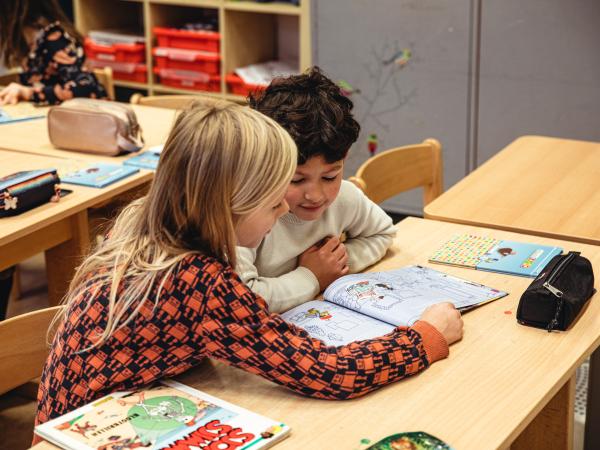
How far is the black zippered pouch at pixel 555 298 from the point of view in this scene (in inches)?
59.5

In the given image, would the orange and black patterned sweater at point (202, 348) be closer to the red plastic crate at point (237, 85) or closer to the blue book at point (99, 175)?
the blue book at point (99, 175)

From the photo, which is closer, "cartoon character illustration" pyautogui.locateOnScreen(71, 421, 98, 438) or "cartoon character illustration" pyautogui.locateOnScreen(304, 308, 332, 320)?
"cartoon character illustration" pyautogui.locateOnScreen(71, 421, 98, 438)

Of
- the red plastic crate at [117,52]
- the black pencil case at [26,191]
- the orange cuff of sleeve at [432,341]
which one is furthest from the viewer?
the red plastic crate at [117,52]

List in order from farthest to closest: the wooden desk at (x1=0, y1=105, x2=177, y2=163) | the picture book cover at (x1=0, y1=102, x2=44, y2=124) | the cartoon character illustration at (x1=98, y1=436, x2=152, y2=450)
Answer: the picture book cover at (x1=0, y1=102, x2=44, y2=124)
the wooden desk at (x1=0, y1=105, x2=177, y2=163)
the cartoon character illustration at (x1=98, y1=436, x2=152, y2=450)

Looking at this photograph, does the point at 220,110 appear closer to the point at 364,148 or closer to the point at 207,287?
the point at 207,287

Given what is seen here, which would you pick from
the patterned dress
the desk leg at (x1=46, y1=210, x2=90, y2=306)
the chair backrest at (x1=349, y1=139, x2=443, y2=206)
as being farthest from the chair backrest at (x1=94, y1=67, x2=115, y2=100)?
the chair backrest at (x1=349, y1=139, x2=443, y2=206)

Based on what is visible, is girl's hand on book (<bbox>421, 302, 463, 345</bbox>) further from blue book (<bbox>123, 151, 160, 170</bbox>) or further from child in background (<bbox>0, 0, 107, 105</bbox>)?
child in background (<bbox>0, 0, 107, 105</bbox>)

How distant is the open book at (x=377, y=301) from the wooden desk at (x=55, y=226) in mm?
838

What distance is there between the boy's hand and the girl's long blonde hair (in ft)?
1.38

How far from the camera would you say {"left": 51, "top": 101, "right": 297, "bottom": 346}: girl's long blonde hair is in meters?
1.24

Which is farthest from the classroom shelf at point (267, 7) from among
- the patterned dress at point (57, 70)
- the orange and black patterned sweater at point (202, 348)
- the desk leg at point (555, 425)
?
the orange and black patterned sweater at point (202, 348)

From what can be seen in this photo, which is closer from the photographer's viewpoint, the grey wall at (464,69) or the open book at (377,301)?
the open book at (377,301)

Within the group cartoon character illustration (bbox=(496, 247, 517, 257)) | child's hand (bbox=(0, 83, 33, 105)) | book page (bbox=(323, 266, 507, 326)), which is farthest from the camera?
child's hand (bbox=(0, 83, 33, 105))

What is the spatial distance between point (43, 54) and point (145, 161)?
1.06m
